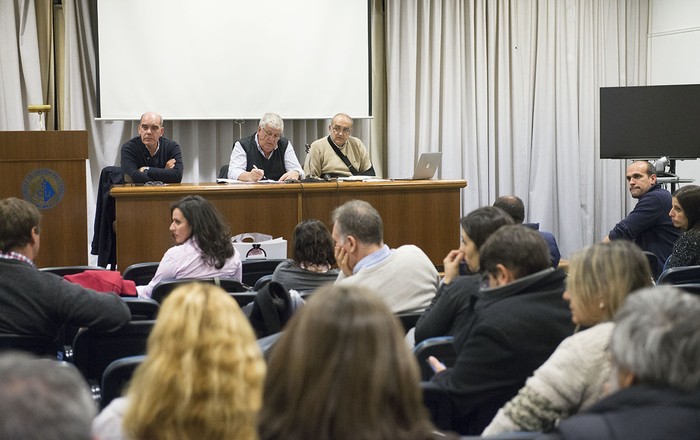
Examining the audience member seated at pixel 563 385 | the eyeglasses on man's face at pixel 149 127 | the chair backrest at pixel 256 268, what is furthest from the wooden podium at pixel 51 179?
the audience member seated at pixel 563 385

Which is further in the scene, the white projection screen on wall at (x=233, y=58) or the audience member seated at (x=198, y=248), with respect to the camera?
the white projection screen on wall at (x=233, y=58)

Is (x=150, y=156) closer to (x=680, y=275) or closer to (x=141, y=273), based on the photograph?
(x=141, y=273)

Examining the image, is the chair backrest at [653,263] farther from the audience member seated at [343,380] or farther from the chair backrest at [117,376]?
the audience member seated at [343,380]

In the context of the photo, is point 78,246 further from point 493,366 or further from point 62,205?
point 493,366

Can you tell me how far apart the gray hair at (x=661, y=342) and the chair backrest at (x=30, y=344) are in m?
2.10

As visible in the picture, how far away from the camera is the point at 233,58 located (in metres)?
8.21

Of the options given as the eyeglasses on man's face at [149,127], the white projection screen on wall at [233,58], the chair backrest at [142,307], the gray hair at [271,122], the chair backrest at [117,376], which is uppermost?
the white projection screen on wall at [233,58]

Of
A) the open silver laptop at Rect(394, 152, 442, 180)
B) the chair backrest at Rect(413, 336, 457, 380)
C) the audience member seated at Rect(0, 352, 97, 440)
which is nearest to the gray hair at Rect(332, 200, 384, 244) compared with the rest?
the chair backrest at Rect(413, 336, 457, 380)

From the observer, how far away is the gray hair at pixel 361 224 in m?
3.74

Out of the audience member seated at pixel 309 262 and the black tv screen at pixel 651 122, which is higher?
the black tv screen at pixel 651 122

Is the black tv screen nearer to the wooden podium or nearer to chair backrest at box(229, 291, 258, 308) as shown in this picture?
the wooden podium

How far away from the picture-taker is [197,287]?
1899 mm

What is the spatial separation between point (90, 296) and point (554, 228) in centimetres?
717

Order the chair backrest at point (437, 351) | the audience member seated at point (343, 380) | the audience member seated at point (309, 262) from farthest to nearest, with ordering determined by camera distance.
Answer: the audience member seated at point (309, 262) → the chair backrest at point (437, 351) → the audience member seated at point (343, 380)
